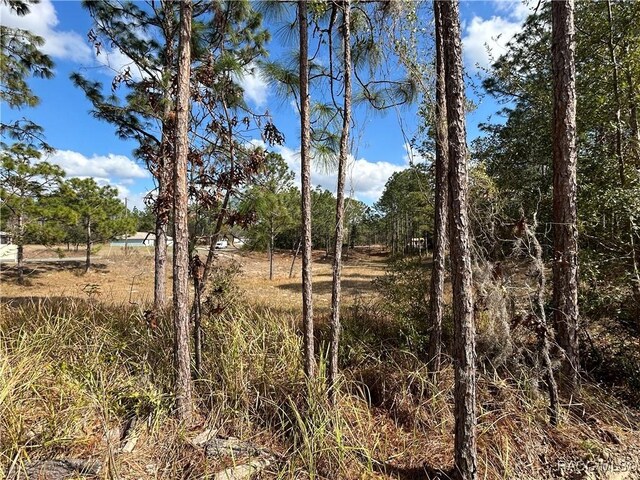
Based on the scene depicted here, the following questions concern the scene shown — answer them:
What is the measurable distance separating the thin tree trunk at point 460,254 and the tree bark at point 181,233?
1.88 meters

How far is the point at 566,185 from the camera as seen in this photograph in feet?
9.75

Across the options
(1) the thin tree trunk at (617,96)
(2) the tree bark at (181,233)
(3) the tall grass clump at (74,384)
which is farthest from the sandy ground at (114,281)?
(1) the thin tree trunk at (617,96)

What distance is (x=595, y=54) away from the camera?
11.9ft

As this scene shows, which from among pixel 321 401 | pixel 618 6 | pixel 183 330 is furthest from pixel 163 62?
pixel 618 6

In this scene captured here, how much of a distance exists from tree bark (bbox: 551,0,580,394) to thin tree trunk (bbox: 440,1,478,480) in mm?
1566

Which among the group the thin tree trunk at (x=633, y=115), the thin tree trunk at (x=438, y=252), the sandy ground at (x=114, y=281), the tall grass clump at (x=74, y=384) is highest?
the thin tree trunk at (x=633, y=115)

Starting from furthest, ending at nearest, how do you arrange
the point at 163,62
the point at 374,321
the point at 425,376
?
the point at 163,62 → the point at 374,321 → the point at 425,376

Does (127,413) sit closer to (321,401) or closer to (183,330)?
(183,330)

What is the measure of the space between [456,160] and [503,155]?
5664 millimetres

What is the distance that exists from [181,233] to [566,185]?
3365 mm

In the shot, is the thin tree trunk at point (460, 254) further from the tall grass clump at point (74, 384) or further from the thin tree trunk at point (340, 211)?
the tall grass clump at point (74, 384)

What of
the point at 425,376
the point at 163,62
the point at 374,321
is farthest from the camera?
the point at 163,62

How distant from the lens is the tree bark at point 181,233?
247cm

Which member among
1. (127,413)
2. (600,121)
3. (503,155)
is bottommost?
(127,413)
